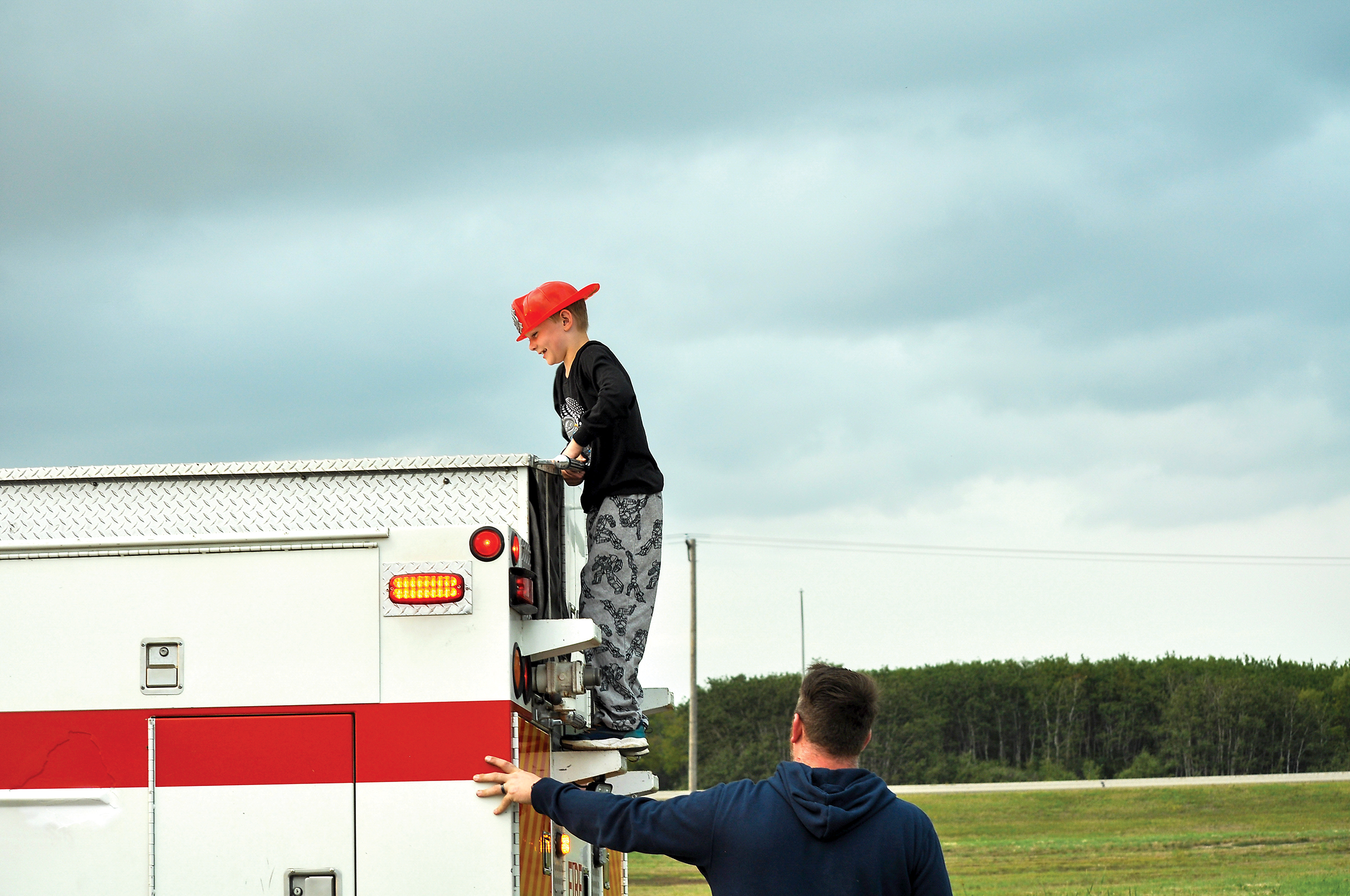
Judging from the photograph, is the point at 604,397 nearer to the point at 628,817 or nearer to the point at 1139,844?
the point at 628,817

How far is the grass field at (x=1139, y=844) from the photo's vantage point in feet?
55.2

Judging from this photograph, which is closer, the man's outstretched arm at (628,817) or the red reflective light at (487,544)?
the man's outstretched arm at (628,817)

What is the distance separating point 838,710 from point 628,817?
2.11 feet

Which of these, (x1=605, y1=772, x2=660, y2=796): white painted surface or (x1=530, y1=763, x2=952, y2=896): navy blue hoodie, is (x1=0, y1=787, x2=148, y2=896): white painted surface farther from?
(x1=605, y1=772, x2=660, y2=796): white painted surface

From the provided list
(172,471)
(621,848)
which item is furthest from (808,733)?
(172,471)

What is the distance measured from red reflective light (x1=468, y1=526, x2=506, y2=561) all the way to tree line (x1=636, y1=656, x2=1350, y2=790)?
41.9 m

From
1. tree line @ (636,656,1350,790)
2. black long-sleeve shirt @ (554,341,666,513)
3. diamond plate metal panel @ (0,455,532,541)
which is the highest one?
black long-sleeve shirt @ (554,341,666,513)

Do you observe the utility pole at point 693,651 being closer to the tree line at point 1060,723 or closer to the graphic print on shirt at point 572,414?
the tree line at point 1060,723

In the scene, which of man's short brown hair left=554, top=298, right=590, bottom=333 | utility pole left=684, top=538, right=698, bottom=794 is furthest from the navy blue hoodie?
utility pole left=684, top=538, right=698, bottom=794

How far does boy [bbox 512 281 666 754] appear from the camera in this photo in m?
4.80

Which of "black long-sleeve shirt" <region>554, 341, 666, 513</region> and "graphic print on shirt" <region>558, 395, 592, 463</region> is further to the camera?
"graphic print on shirt" <region>558, 395, 592, 463</region>

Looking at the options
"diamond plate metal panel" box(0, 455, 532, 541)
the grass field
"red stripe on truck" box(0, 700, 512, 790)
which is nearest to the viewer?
"red stripe on truck" box(0, 700, 512, 790)

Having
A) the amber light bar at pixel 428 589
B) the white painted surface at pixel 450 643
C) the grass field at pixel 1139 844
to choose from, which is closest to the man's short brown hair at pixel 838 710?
the white painted surface at pixel 450 643

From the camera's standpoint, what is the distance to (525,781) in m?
3.80
